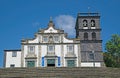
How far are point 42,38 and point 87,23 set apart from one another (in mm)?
9704

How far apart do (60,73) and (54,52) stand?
792 inches

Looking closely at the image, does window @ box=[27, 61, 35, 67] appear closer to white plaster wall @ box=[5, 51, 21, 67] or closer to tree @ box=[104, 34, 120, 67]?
white plaster wall @ box=[5, 51, 21, 67]

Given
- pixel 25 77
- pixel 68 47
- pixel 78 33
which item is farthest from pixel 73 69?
pixel 78 33

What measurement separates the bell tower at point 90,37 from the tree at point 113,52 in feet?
9.83

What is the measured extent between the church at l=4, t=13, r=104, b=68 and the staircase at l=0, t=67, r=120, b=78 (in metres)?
18.5

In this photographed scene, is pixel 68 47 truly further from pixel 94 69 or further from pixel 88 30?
pixel 94 69

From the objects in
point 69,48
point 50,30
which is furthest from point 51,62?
point 50,30

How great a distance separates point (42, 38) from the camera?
51438 mm

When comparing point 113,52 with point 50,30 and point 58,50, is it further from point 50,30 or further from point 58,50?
point 50,30

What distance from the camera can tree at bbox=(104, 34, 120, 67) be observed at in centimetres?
5481

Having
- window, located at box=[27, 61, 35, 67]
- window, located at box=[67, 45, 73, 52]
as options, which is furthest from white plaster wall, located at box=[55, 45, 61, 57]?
window, located at box=[27, 61, 35, 67]

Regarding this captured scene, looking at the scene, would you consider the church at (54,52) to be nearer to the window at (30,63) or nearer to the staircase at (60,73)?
the window at (30,63)

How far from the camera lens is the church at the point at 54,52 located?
50.1m

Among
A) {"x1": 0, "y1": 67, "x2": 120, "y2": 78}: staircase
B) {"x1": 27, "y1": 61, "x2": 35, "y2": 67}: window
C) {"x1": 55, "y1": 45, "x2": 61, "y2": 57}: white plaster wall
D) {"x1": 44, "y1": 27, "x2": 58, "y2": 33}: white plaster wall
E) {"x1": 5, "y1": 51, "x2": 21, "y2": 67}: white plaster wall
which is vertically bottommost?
{"x1": 0, "y1": 67, "x2": 120, "y2": 78}: staircase
